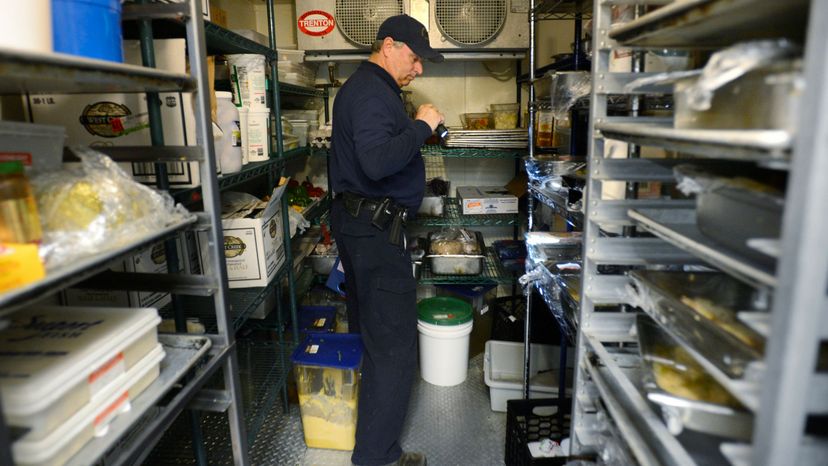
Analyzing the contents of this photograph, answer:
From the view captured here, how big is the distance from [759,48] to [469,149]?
1.93 meters

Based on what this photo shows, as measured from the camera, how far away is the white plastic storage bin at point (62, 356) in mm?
761

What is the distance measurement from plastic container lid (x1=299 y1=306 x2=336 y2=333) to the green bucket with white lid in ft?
1.54

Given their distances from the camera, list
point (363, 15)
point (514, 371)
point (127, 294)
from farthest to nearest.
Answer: point (363, 15)
point (514, 371)
point (127, 294)

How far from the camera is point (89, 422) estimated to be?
0.86 metres

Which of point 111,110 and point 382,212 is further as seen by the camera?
point 382,212

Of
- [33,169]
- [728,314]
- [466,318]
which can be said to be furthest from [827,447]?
[466,318]

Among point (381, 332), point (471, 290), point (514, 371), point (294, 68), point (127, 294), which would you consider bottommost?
point (514, 371)

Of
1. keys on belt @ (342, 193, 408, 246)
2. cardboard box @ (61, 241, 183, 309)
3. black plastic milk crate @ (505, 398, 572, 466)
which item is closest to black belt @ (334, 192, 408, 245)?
keys on belt @ (342, 193, 408, 246)

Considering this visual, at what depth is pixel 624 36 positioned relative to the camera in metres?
1.10

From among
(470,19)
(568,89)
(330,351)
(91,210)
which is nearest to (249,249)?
(330,351)

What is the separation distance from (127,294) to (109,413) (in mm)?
671

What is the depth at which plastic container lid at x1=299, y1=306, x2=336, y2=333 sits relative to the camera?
2578 millimetres

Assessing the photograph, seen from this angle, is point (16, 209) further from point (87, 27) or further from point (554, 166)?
point (554, 166)

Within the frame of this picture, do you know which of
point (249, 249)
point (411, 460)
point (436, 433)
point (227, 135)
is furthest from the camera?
point (436, 433)
